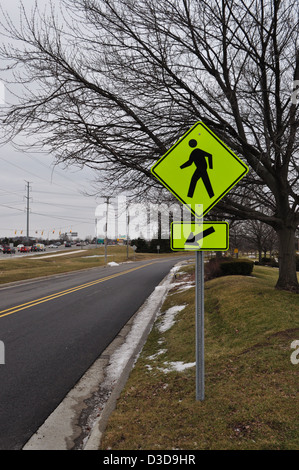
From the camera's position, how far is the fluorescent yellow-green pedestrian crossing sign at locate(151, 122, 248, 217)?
12.1 feet

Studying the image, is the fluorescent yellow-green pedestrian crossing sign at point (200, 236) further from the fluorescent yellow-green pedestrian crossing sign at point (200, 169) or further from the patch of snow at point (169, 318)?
the patch of snow at point (169, 318)

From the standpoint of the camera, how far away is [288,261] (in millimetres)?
9906

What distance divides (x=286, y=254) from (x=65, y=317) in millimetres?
6857

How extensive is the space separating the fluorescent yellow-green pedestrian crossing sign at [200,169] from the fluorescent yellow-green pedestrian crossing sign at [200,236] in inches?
6.4

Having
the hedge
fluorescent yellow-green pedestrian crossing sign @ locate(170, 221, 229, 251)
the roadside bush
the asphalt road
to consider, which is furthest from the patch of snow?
the hedge

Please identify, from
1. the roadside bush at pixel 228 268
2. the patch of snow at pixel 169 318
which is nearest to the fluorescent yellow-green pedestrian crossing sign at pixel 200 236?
the patch of snow at pixel 169 318

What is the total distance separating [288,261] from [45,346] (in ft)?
23.3

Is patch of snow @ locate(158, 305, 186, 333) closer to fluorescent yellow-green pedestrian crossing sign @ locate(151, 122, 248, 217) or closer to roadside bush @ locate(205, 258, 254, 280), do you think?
fluorescent yellow-green pedestrian crossing sign @ locate(151, 122, 248, 217)

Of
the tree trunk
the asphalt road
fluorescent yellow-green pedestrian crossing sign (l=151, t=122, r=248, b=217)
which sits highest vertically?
fluorescent yellow-green pedestrian crossing sign (l=151, t=122, r=248, b=217)

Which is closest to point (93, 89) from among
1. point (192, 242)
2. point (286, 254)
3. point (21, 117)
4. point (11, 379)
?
point (21, 117)

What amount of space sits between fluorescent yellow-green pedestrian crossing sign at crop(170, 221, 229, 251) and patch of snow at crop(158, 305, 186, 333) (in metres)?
5.01

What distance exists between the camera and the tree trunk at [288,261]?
387 inches
